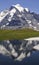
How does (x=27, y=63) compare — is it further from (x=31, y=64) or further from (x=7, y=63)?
(x=7, y=63)

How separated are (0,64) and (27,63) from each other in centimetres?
508

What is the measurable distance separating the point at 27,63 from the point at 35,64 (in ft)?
5.85

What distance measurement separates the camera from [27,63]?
129 ft

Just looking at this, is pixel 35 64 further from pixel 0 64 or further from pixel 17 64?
pixel 0 64

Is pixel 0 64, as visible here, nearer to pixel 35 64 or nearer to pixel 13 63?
pixel 13 63

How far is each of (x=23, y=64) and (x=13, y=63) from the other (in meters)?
2.10

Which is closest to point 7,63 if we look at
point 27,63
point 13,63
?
point 13,63

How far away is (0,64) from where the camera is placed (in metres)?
38.8

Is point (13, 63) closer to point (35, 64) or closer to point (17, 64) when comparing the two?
point (17, 64)

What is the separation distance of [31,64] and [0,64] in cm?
579

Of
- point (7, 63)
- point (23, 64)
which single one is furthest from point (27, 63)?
point (7, 63)

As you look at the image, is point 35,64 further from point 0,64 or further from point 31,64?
point 0,64

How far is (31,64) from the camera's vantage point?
38188 mm

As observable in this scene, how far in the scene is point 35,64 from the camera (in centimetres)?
3819
